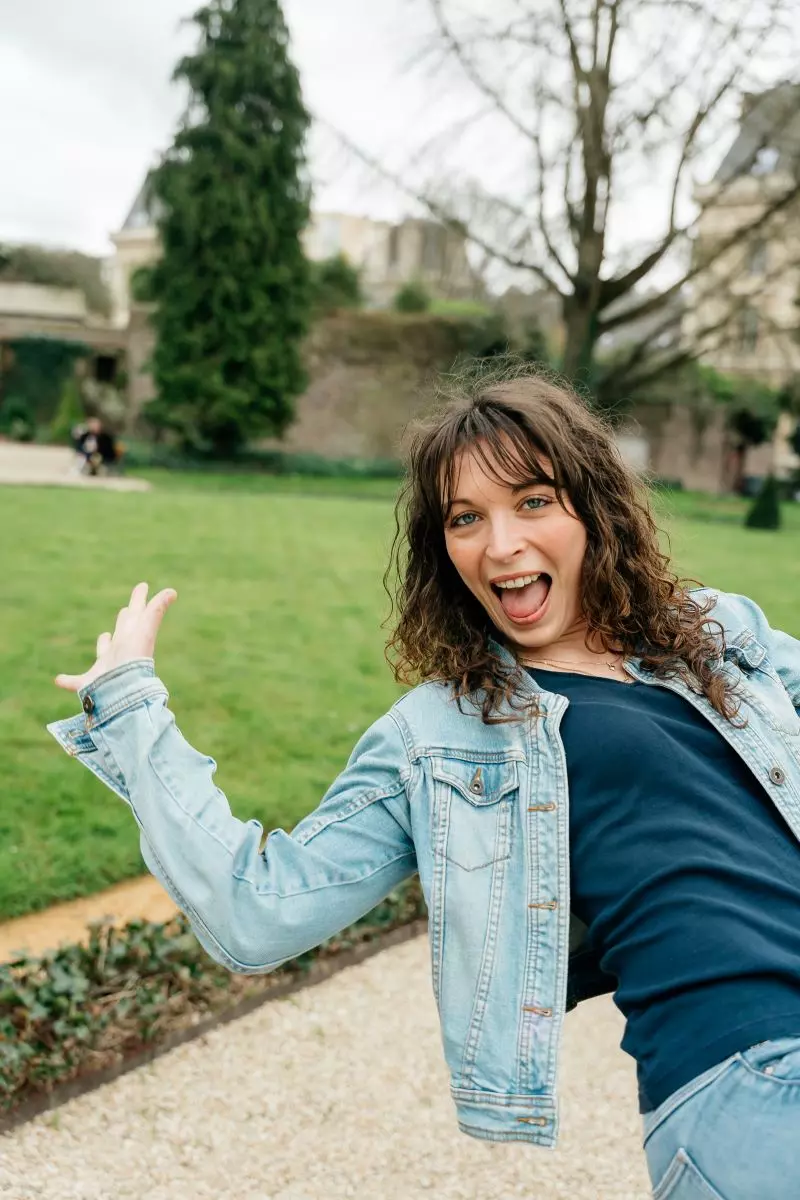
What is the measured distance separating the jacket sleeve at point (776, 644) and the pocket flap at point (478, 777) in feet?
2.03

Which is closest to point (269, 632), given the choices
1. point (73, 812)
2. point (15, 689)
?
point (15, 689)

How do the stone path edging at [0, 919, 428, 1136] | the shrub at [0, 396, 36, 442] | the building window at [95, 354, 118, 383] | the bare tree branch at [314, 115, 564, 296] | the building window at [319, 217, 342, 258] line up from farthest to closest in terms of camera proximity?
the building window at [319, 217, 342, 258] → the building window at [95, 354, 118, 383] → the shrub at [0, 396, 36, 442] → the bare tree branch at [314, 115, 564, 296] → the stone path edging at [0, 919, 428, 1136]

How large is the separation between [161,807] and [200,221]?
23411 mm

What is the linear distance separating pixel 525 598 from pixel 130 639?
0.64 m

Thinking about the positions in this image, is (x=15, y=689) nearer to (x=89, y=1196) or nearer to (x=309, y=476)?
(x=89, y=1196)

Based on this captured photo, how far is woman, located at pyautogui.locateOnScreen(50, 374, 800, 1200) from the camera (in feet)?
4.80

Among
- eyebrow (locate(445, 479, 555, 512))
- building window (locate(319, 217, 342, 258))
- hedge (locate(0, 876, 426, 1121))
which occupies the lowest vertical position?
hedge (locate(0, 876, 426, 1121))

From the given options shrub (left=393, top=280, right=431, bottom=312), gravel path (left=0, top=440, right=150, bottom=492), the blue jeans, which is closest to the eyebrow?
the blue jeans

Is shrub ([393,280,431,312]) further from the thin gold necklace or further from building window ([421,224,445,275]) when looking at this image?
the thin gold necklace

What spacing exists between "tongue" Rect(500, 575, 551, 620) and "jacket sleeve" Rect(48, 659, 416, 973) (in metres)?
0.30

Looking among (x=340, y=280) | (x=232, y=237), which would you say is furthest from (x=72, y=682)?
(x=340, y=280)

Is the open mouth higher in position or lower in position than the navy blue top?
higher

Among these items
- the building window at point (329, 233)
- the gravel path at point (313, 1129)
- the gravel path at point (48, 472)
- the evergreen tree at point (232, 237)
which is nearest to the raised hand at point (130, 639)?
the gravel path at point (313, 1129)

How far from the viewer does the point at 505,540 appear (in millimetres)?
1769
